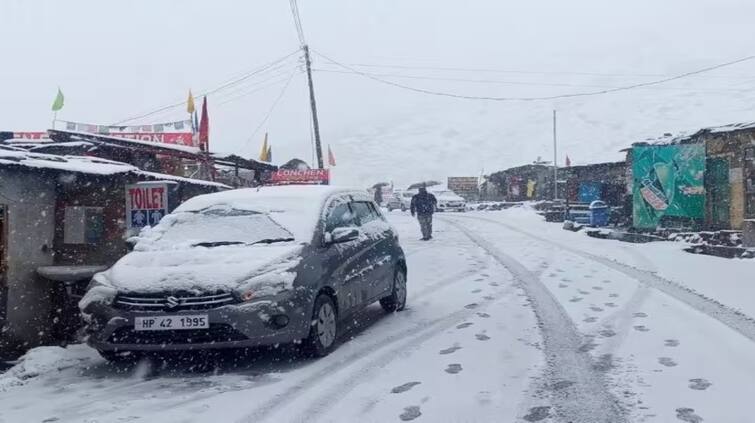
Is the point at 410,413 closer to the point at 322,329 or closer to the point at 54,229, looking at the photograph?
the point at 322,329

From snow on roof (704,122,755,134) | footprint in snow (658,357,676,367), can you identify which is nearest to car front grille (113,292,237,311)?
footprint in snow (658,357,676,367)

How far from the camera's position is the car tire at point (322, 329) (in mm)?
5562

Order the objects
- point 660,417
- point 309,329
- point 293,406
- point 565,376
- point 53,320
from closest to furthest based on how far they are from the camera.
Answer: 1. point 660,417
2. point 293,406
3. point 565,376
4. point 309,329
5. point 53,320

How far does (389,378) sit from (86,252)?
4333mm

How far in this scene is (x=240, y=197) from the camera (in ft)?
22.6

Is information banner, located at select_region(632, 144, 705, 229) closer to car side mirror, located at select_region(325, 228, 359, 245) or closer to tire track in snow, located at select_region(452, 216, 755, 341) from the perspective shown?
tire track in snow, located at select_region(452, 216, 755, 341)

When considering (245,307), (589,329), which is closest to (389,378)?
(245,307)

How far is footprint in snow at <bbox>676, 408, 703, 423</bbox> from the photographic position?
3.88m

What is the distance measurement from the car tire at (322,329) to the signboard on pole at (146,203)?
285 centimetres

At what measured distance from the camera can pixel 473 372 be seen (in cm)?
507

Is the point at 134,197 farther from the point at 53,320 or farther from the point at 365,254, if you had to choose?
the point at 365,254

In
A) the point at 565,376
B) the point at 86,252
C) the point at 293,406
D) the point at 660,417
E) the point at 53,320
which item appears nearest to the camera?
the point at 660,417

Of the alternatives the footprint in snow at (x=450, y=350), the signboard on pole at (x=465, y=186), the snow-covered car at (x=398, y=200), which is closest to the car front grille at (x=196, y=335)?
the footprint in snow at (x=450, y=350)

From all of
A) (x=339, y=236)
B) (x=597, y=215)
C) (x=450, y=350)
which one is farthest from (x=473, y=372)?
(x=597, y=215)
